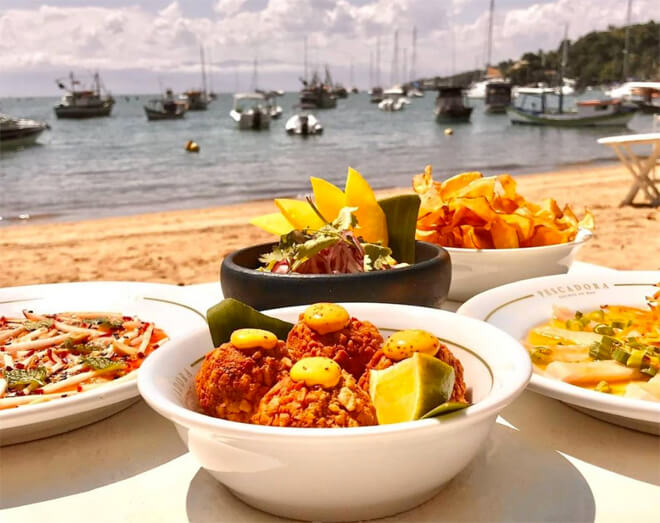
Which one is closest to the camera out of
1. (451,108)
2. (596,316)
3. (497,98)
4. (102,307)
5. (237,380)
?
(237,380)

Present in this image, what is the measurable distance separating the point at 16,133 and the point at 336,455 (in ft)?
113

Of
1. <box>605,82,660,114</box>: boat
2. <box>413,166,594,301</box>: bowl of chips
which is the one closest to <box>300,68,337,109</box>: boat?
<box>605,82,660,114</box>: boat

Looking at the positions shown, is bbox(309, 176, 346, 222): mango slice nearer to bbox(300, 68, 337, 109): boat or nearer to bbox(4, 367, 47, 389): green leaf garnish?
bbox(4, 367, 47, 389): green leaf garnish

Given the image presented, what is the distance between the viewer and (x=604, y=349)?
118 cm

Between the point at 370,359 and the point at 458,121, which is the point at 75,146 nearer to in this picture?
the point at 458,121

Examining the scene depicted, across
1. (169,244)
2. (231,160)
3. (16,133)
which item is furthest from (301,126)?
(169,244)

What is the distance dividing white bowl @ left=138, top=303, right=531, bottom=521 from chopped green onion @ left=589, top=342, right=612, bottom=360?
357 millimetres

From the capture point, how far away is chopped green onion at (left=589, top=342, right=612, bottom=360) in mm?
1170

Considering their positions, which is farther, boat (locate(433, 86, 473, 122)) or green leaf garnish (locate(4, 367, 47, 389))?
boat (locate(433, 86, 473, 122))

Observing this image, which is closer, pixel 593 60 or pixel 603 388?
pixel 603 388

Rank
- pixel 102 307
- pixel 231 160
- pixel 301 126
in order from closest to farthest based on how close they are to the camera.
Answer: pixel 102 307 → pixel 231 160 → pixel 301 126

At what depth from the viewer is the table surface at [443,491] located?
853 mm

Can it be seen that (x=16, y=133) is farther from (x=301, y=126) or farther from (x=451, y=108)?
(x=451, y=108)

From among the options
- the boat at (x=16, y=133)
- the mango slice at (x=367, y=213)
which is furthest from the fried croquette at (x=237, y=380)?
the boat at (x=16, y=133)
